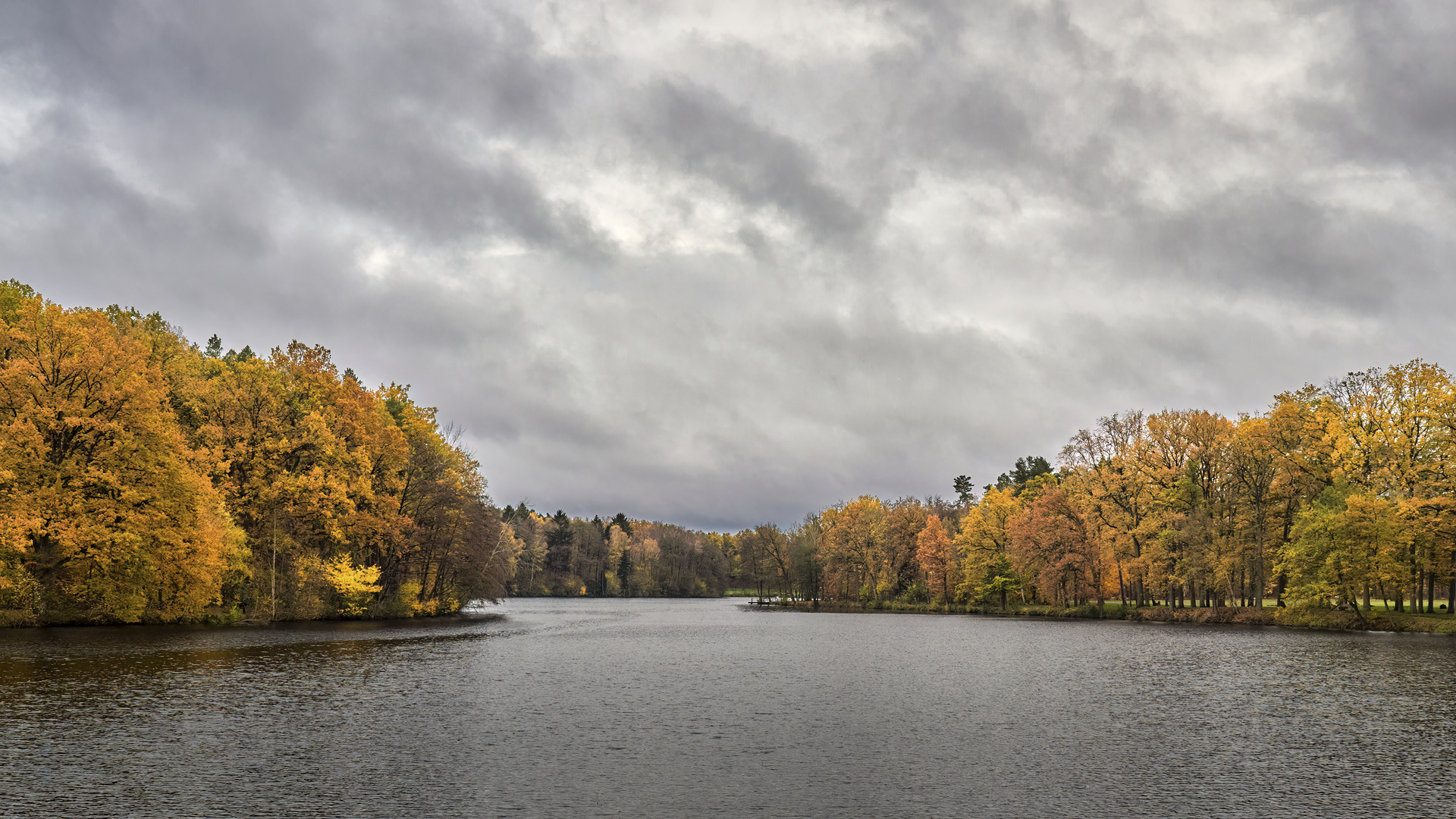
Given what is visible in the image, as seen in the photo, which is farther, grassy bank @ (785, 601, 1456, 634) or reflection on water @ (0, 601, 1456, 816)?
grassy bank @ (785, 601, 1456, 634)

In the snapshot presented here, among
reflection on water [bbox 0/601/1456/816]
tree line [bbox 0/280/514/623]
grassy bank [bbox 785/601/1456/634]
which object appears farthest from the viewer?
grassy bank [bbox 785/601/1456/634]

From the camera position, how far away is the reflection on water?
1675 cm

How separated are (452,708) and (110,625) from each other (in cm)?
4134

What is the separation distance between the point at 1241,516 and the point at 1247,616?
8.96 meters

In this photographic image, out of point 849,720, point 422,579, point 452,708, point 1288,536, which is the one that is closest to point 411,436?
point 422,579

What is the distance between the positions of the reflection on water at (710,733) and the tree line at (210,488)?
24.1ft

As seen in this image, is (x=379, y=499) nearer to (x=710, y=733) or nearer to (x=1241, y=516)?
(x=710, y=733)

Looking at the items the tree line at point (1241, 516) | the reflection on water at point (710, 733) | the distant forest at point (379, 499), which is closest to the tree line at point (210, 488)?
the distant forest at point (379, 499)

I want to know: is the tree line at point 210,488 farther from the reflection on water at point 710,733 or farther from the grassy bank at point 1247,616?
the grassy bank at point 1247,616

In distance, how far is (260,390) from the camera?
2591 inches

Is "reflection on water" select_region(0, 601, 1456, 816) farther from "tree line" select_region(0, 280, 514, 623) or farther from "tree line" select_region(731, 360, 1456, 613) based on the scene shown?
"tree line" select_region(731, 360, 1456, 613)

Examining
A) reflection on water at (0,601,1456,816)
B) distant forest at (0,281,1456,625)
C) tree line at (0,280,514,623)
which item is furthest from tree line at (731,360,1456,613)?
tree line at (0,280,514,623)

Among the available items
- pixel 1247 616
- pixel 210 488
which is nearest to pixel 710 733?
pixel 210 488

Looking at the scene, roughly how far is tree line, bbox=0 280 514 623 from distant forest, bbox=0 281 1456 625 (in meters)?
0.18
